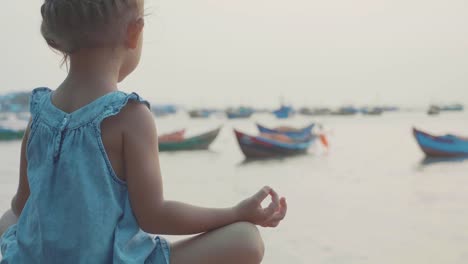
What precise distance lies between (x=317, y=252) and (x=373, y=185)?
3741 mm

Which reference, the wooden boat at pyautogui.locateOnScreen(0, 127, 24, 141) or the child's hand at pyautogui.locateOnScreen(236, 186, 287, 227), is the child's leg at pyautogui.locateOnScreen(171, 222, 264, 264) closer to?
the child's hand at pyautogui.locateOnScreen(236, 186, 287, 227)

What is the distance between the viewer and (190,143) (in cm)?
1134

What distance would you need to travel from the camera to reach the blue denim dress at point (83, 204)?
34.1 inches

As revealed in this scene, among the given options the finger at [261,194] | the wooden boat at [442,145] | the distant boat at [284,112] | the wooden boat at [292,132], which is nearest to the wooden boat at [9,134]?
the wooden boat at [292,132]

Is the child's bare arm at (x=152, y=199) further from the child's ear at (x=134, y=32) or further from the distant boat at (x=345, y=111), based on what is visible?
the distant boat at (x=345, y=111)

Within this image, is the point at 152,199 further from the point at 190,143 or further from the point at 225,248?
the point at 190,143

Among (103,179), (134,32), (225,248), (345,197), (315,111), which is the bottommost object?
(315,111)

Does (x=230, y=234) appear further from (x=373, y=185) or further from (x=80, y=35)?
(x=373, y=185)

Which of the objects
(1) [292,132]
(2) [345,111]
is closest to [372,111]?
(2) [345,111]

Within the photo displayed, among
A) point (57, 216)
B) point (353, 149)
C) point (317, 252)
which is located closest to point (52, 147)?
point (57, 216)

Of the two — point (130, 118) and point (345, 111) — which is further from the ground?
point (130, 118)

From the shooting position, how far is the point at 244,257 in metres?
0.90

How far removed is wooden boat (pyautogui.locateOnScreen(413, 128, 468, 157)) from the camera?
33.2 feet

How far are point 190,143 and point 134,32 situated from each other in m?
10.4
